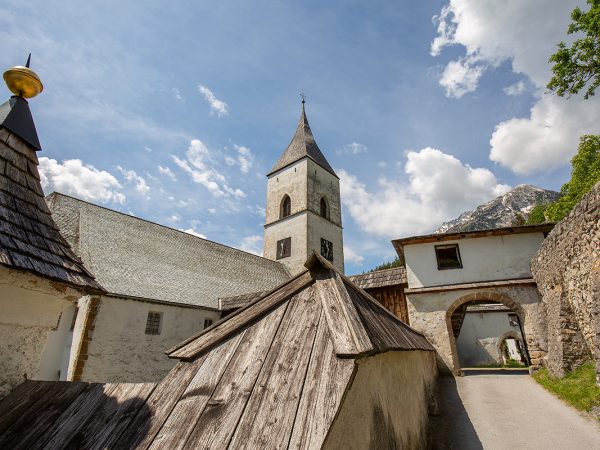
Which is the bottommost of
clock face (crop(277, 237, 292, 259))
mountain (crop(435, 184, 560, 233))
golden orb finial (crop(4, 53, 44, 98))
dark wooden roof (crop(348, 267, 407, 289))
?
golden orb finial (crop(4, 53, 44, 98))

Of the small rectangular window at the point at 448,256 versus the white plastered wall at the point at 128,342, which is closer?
the white plastered wall at the point at 128,342

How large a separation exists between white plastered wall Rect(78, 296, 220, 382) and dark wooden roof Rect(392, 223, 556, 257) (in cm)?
1028

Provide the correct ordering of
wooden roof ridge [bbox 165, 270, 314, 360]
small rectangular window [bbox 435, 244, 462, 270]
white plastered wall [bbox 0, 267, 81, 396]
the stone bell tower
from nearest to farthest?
wooden roof ridge [bbox 165, 270, 314, 360], white plastered wall [bbox 0, 267, 81, 396], small rectangular window [bbox 435, 244, 462, 270], the stone bell tower

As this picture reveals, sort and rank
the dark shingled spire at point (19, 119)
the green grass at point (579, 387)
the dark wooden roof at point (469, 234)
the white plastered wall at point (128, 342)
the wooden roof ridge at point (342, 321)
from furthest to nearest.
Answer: the dark wooden roof at point (469, 234)
the white plastered wall at point (128, 342)
the green grass at point (579, 387)
the dark shingled spire at point (19, 119)
the wooden roof ridge at point (342, 321)

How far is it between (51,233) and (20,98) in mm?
1403

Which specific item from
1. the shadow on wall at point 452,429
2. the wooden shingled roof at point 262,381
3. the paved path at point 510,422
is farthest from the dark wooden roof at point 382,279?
→ the wooden shingled roof at point 262,381

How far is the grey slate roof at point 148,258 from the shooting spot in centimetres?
1286

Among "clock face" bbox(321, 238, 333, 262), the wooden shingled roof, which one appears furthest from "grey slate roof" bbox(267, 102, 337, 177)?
the wooden shingled roof

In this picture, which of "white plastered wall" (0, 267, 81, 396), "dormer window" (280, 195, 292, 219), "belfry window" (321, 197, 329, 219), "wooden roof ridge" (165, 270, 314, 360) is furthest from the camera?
"belfry window" (321, 197, 329, 219)

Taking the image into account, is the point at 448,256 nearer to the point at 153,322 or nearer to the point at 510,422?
the point at 510,422

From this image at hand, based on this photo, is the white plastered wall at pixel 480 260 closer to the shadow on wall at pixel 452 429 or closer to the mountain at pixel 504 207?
the shadow on wall at pixel 452 429

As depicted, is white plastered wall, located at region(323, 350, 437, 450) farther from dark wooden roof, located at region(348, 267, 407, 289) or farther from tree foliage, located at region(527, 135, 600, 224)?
tree foliage, located at region(527, 135, 600, 224)

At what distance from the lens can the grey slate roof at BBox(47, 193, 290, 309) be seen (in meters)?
12.9

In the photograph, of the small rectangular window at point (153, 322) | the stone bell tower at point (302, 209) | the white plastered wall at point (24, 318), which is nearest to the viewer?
the white plastered wall at point (24, 318)
